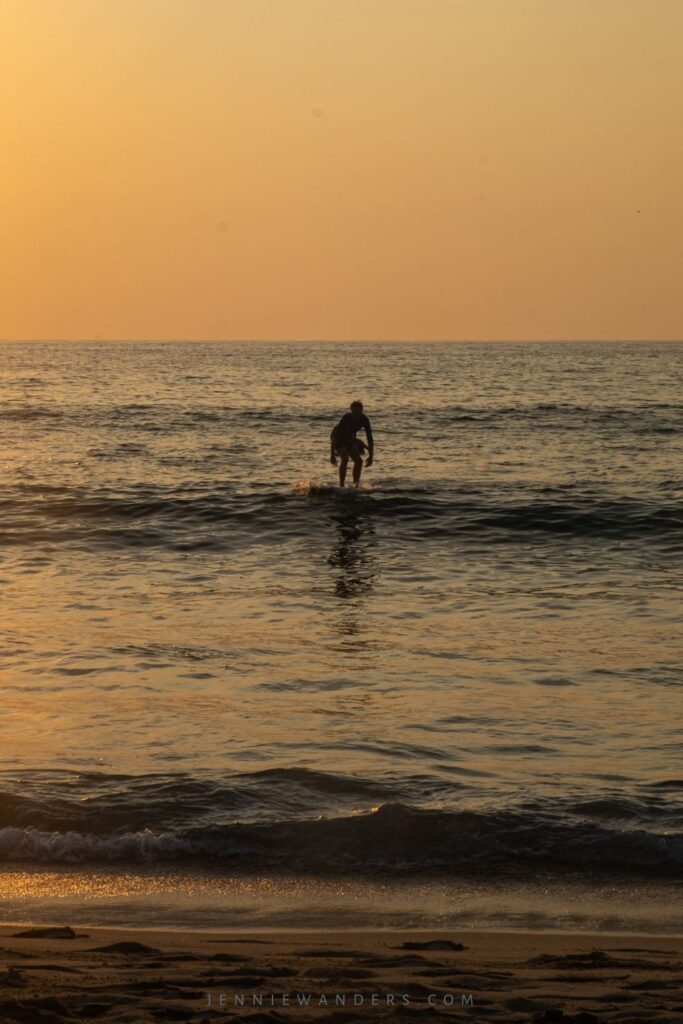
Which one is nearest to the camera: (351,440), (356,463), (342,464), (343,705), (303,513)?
(343,705)

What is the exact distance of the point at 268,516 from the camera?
22.0m

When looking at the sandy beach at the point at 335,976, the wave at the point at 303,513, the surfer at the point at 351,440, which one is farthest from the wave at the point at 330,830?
the surfer at the point at 351,440

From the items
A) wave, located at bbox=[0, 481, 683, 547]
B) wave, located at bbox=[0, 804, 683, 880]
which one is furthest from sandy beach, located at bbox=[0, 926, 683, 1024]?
wave, located at bbox=[0, 481, 683, 547]

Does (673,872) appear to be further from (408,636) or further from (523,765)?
(408,636)

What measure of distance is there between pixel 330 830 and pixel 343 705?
260cm

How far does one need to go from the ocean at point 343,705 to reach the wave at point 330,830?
0.02m

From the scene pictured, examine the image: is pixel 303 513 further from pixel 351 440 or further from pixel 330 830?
pixel 330 830

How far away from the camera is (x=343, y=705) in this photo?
33.2ft

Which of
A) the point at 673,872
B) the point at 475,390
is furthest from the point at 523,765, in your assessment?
the point at 475,390

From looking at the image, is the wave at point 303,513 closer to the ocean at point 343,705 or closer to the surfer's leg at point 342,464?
the ocean at point 343,705

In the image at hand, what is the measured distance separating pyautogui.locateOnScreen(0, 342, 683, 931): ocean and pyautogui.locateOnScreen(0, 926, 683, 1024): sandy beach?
0.43m

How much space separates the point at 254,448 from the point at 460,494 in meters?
10.6

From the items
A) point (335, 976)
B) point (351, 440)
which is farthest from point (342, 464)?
point (335, 976)

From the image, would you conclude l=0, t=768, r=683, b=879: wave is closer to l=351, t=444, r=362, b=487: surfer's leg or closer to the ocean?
the ocean
